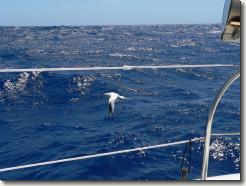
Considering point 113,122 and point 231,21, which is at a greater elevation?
point 231,21

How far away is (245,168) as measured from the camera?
1531 mm

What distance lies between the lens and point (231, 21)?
1.48m

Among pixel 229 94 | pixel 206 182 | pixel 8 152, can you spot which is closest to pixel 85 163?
pixel 8 152

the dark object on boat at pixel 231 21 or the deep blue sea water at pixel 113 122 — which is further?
the deep blue sea water at pixel 113 122

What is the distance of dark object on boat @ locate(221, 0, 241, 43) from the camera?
1404 millimetres

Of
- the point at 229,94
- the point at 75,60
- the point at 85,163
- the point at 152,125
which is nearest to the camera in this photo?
the point at 85,163

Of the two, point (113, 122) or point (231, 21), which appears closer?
point (231, 21)

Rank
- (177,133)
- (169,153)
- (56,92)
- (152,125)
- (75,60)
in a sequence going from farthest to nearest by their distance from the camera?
(75,60) < (56,92) < (152,125) < (177,133) < (169,153)

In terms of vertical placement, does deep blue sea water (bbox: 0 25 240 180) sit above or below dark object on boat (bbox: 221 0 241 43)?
below

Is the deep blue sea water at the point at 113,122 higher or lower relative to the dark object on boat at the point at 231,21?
lower

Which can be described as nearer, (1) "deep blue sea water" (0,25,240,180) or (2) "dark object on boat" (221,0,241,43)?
(2) "dark object on boat" (221,0,241,43)

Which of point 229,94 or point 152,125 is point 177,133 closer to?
point 152,125

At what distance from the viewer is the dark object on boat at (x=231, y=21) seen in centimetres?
140

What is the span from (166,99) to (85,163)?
18.6 feet
